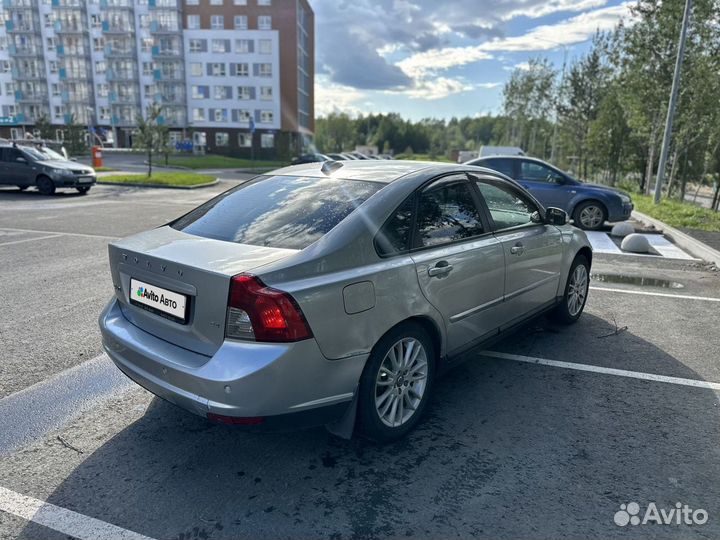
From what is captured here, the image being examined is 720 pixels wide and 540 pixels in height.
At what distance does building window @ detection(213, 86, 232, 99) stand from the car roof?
66.8 meters

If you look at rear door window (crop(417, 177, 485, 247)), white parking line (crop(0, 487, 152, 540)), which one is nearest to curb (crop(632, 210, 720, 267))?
rear door window (crop(417, 177, 485, 247))

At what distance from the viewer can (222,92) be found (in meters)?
65.8

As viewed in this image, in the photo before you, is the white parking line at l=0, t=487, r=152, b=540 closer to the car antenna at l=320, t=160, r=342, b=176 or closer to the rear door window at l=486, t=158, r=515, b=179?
the car antenna at l=320, t=160, r=342, b=176

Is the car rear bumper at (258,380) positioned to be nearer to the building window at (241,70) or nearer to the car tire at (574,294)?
the car tire at (574,294)

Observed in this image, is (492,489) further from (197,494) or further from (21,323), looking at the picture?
(21,323)

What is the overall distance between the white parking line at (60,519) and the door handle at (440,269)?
2087mm

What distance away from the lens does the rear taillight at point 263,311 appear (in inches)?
102

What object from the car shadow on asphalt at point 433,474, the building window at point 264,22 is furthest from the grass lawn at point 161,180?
the building window at point 264,22

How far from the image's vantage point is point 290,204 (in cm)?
342

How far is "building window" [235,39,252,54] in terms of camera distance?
211ft

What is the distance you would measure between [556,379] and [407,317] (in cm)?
176

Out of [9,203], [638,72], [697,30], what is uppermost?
[697,30]

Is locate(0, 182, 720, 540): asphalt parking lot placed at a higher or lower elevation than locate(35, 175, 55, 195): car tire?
lower

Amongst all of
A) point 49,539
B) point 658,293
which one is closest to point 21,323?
point 49,539
